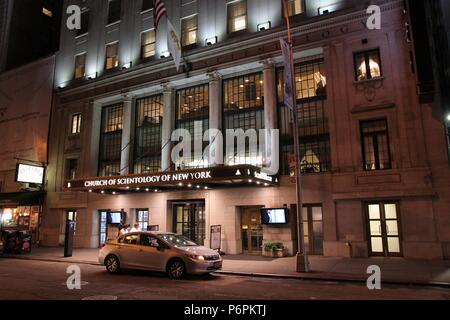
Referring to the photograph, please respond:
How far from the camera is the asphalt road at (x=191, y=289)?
980 centimetres

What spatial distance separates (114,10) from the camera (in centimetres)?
2991

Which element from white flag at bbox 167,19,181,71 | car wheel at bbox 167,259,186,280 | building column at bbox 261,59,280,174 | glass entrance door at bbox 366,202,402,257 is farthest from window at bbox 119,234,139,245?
glass entrance door at bbox 366,202,402,257

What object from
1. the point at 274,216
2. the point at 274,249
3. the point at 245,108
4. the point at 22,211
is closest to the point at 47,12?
the point at 22,211

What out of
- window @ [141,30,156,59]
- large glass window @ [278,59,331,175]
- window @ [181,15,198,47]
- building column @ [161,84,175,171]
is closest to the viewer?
large glass window @ [278,59,331,175]

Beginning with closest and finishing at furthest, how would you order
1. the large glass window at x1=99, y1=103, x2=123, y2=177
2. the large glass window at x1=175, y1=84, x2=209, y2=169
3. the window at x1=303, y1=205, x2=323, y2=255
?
the window at x1=303, y1=205, x2=323, y2=255 → the large glass window at x1=175, y1=84, x2=209, y2=169 → the large glass window at x1=99, y1=103, x2=123, y2=177

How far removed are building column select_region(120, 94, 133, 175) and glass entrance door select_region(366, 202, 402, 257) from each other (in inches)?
649

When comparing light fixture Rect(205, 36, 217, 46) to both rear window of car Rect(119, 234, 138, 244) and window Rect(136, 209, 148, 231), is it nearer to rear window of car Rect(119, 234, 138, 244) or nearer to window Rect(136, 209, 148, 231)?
window Rect(136, 209, 148, 231)

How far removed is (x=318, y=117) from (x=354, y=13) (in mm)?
5783

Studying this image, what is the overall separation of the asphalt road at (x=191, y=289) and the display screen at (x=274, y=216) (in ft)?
20.7

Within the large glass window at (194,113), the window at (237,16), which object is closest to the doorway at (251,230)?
the large glass window at (194,113)

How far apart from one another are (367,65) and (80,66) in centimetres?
2330

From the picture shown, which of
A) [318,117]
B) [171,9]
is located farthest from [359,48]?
[171,9]

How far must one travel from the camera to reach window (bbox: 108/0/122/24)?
2961 centimetres

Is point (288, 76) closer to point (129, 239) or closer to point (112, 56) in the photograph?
point (129, 239)
